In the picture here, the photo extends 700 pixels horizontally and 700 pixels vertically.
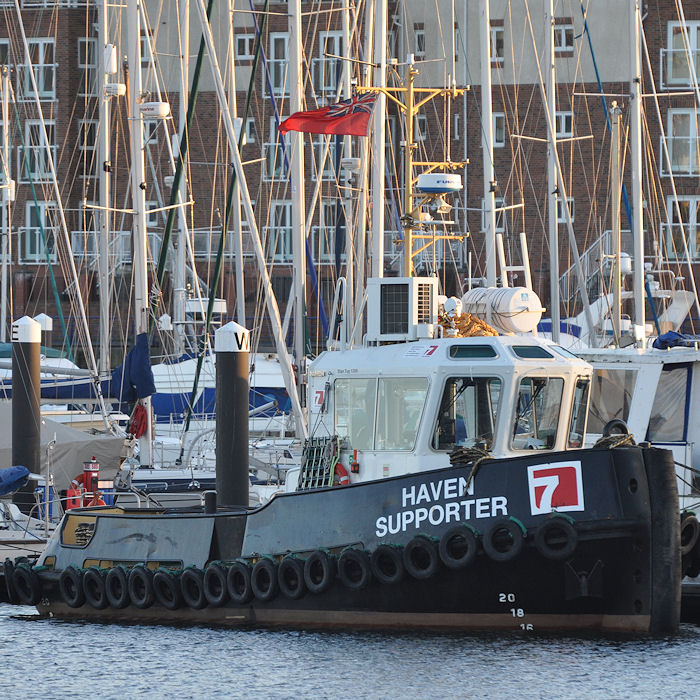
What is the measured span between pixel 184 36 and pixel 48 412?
349 inches

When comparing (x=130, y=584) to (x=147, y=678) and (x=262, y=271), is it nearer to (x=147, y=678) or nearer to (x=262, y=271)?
(x=147, y=678)

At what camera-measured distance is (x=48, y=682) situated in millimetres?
13250

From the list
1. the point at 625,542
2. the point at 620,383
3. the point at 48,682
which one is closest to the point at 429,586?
the point at 625,542

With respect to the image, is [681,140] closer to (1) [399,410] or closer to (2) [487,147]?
(2) [487,147]

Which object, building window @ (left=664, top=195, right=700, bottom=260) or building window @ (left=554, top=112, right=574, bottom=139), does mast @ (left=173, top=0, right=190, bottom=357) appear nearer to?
building window @ (left=554, top=112, right=574, bottom=139)

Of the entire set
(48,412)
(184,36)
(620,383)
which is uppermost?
(184,36)

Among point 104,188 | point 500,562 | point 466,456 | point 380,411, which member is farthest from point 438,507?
point 104,188

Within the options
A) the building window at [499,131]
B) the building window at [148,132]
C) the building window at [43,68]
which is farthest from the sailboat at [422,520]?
the building window at [43,68]

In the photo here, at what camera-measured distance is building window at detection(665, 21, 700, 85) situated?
146 ft

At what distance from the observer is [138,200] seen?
885 inches

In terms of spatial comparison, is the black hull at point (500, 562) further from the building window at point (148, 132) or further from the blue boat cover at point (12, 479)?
the building window at point (148, 132)

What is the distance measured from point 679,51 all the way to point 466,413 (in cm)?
3315

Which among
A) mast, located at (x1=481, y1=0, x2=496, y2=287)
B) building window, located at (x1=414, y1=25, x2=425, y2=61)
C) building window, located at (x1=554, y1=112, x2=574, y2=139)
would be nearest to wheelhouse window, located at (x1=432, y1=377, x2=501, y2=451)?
mast, located at (x1=481, y1=0, x2=496, y2=287)

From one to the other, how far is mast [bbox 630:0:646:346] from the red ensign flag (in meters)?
6.14
